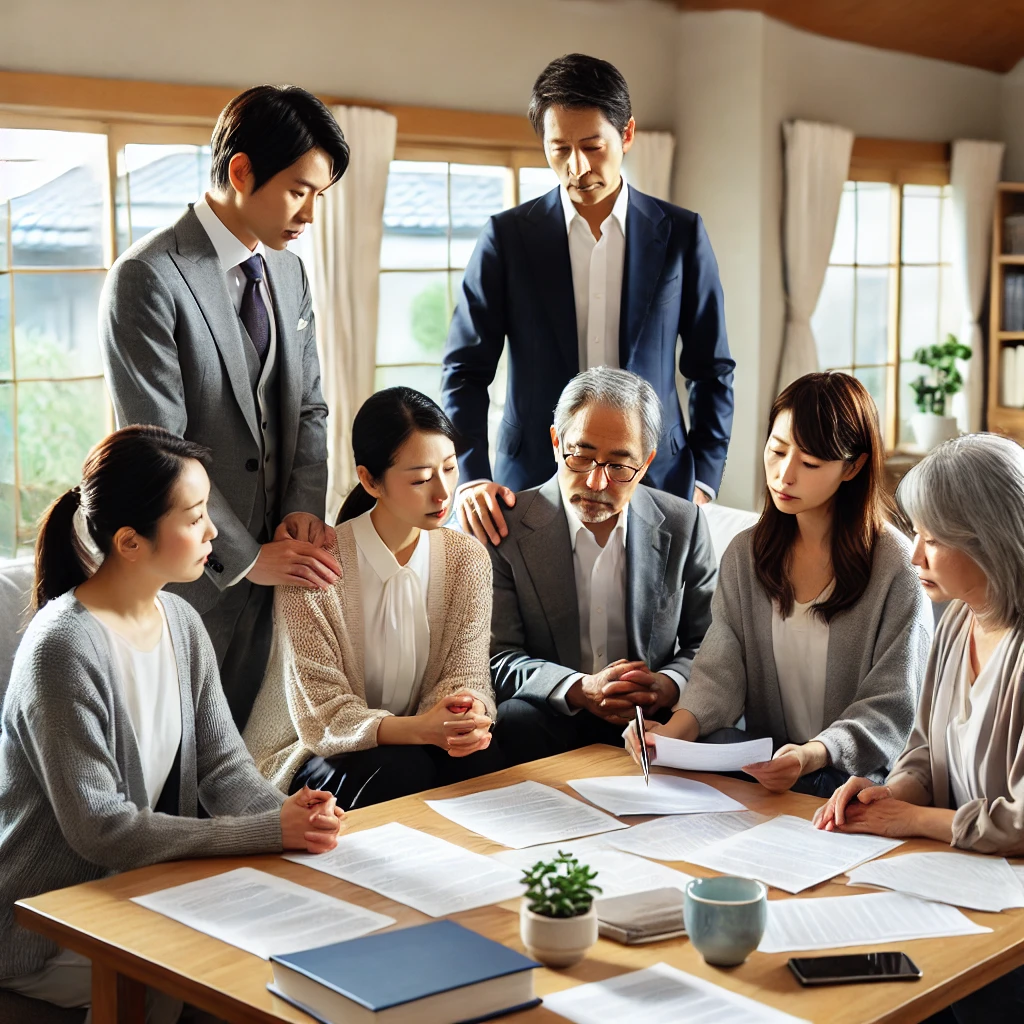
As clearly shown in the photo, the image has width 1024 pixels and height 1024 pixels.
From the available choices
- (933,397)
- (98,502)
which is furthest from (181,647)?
(933,397)

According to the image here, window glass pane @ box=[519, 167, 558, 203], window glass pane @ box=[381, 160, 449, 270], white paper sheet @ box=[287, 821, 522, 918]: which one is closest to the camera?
white paper sheet @ box=[287, 821, 522, 918]

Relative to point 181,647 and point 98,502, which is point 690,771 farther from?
point 98,502

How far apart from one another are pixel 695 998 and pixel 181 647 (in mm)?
1033

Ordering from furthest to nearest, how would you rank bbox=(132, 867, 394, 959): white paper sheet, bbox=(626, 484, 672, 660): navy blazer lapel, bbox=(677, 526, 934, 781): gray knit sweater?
bbox=(626, 484, 672, 660): navy blazer lapel
bbox=(677, 526, 934, 781): gray knit sweater
bbox=(132, 867, 394, 959): white paper sheet

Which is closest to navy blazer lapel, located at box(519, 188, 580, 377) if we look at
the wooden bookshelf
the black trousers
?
the black trousers

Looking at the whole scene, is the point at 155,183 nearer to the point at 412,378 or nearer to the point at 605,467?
the point at 412,378

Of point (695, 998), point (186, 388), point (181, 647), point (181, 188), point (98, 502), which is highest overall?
point (181, 188)

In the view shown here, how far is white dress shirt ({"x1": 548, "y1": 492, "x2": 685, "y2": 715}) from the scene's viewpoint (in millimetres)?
2910

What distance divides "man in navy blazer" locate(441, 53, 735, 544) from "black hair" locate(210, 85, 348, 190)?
75 cm

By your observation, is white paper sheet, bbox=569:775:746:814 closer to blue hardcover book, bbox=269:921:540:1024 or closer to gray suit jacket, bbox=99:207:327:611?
blue hardcover book, bbox=269:921:540:1024

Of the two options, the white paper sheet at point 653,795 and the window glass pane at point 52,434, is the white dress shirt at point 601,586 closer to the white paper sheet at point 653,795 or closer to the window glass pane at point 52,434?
the white paper sheet at point 653,795

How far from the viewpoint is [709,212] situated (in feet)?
20.1

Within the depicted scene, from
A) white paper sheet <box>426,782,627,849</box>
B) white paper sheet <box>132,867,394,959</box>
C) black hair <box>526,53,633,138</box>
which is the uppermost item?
black hair <box>526,53,633,138</box>

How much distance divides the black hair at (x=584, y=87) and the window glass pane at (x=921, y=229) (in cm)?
439
